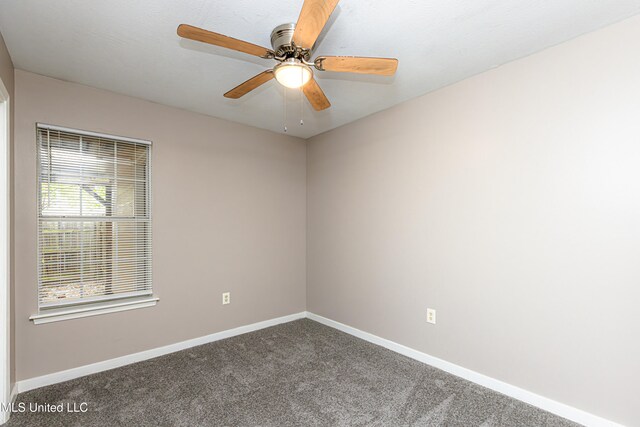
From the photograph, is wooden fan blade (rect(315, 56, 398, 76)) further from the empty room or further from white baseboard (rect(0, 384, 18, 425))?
white baseboard (rect(0, 384, 18, 425))

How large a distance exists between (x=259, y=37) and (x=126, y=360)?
9.22 ft

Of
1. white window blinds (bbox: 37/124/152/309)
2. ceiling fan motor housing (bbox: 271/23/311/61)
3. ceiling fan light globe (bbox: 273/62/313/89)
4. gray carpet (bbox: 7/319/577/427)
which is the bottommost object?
gray carpet (bbox: 7/319/577/427)

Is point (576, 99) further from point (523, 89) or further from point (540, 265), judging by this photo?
point (540, 265)

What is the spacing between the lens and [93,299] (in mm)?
2633

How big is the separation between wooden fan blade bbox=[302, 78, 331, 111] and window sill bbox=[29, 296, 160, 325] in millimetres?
2276

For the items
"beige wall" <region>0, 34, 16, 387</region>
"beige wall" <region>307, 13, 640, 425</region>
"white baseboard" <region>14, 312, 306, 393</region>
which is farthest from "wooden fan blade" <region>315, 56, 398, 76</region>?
"white baseboard" <region>14, 312, 306, 393</region>

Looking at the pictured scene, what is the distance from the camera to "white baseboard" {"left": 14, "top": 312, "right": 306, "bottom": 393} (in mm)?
2355

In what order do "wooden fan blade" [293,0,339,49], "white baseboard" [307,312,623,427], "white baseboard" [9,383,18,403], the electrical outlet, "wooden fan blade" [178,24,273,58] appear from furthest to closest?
the electrical outlet → "white baseboard" [9,383,18,403] → "white baseboard" [307,312,623,427] → "wooden fan blade" [178,24,273,58] → "wooden fan blade" [293,0,339,49]

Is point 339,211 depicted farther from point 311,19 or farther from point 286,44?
point 311,19

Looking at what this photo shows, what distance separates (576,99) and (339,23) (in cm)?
155

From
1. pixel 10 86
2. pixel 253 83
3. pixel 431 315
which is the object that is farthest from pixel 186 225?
pixel 431 315

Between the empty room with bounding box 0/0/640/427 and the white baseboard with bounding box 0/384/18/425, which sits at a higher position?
the empty room with bounding box 0/0/640/427

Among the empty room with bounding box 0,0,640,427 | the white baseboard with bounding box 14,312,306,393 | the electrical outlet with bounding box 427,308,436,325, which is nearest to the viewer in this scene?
the empty room with bounding box 0,0,640,427

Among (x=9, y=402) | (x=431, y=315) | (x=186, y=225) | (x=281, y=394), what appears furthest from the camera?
(x=186, y=225)
